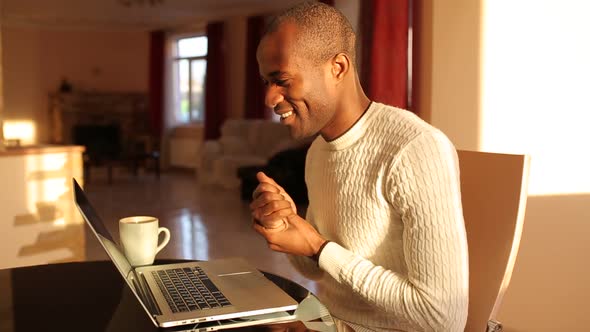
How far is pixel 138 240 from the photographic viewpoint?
127cm

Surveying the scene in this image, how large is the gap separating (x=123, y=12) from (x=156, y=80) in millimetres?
1641

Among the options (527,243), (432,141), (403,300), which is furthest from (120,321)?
(527,243)

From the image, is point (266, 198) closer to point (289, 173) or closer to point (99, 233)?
point (99, 233)

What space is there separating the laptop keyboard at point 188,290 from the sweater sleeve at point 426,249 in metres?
0.25

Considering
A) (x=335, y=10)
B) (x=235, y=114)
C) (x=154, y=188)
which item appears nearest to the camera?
(x=335, y=10)

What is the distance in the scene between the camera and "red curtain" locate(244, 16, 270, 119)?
8.88m

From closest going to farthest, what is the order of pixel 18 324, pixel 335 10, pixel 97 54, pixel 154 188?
pixel 18 324
pixel 335 10
pixel 154 188
pixel 97 54

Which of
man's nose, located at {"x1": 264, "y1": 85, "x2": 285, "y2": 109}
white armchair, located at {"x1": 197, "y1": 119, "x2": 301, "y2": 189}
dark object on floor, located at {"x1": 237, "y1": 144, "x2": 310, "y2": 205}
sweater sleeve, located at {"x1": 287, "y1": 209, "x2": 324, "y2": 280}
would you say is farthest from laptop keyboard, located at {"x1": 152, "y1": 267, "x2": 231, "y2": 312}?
white armchair, located at {"x1": 197, "y1": 119, "x2": 301, "y2": 189}

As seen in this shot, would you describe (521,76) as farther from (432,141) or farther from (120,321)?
(120,321)

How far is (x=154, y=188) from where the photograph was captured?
8.43 m

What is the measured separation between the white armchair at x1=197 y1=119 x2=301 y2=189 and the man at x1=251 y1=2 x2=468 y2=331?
21.5 feet

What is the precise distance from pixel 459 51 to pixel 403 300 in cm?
169

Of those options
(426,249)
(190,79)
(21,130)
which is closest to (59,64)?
(21,130)

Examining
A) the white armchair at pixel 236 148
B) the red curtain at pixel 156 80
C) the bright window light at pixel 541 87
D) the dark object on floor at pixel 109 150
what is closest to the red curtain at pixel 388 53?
the bright window light at pixel 541 87
